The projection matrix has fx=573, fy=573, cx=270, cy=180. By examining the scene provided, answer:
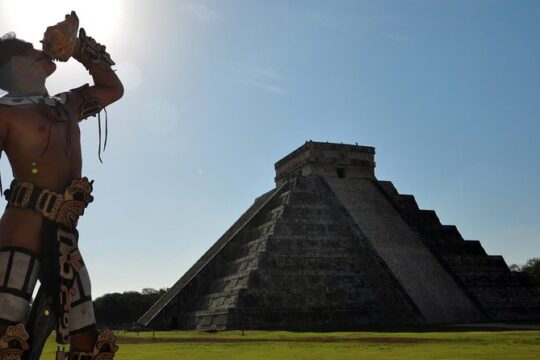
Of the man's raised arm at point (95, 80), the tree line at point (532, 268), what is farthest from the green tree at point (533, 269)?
the man's raised arm at point (95, 80)

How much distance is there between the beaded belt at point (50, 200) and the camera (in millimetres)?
4079

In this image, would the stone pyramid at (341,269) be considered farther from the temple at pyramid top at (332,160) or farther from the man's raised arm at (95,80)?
the man's raised arm at (95,80)

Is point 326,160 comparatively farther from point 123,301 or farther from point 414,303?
point 123,301

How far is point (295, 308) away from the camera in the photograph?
26453mm

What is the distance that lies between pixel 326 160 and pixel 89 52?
31281mm

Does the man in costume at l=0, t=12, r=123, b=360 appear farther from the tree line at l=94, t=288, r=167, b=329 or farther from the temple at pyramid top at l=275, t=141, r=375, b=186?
the tree line at l=94, t=288, r=167, b=329

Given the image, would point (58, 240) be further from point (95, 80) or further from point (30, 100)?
Result: point (95, 80)

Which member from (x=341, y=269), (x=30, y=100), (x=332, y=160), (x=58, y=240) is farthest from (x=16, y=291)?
(x=332, y=160)

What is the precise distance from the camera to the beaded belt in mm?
4079

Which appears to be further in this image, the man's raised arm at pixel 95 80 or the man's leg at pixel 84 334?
the man's raised arm at pixel 95 80

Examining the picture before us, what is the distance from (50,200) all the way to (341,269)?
84.7 ft

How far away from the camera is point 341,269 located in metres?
29.0

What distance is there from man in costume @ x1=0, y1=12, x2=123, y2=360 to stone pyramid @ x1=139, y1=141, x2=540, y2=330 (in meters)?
21.7

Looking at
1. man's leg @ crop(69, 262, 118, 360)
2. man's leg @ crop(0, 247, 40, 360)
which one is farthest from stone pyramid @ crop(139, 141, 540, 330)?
man's leg @ crop(0, 247, 40, 360)
